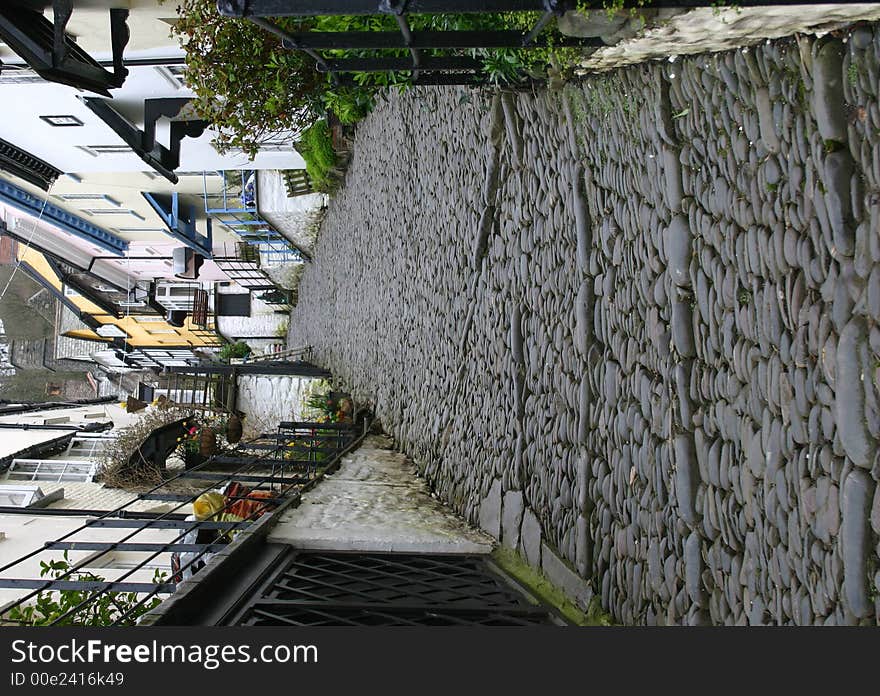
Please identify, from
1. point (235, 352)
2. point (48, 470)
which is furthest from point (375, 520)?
point (235, 352)

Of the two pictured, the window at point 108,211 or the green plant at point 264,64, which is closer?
the green plant at point 264,64

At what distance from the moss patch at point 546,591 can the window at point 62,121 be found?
9.79 metres

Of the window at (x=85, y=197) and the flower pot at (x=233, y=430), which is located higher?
the window at (x=85, y=197)

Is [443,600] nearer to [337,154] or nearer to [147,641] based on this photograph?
[147,641]

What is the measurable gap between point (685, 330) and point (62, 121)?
11240 millimetres

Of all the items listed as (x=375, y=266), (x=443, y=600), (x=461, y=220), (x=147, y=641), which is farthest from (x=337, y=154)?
(x=147, y=641)

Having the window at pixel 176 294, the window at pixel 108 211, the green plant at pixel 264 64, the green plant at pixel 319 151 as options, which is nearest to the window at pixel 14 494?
the green plant at pixel 319 151

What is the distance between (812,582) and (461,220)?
417cm

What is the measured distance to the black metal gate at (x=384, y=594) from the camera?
392cm

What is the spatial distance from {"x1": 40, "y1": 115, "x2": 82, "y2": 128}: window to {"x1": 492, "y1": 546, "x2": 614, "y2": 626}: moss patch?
9794mm

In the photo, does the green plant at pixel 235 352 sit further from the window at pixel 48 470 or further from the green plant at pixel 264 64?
the green plant at pixel 264 64

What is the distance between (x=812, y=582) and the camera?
247 centimetres

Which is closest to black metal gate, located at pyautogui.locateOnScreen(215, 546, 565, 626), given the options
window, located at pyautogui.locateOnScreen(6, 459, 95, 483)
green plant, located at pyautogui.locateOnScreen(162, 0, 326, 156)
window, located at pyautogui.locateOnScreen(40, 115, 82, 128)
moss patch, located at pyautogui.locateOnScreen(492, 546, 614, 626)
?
moss patch, located at pyautogui.locateOnScreen(492, 546, 614, 626)

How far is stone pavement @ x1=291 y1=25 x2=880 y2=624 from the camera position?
2307 mm
